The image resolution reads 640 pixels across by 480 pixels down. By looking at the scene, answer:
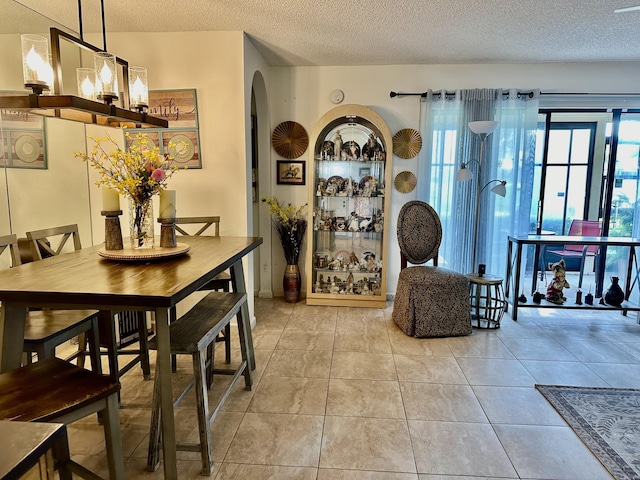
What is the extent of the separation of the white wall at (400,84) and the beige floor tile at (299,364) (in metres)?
1.66

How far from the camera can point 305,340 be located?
10.7ft

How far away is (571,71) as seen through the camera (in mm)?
4027

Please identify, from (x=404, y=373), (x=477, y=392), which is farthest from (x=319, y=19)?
(x=477, y=392)

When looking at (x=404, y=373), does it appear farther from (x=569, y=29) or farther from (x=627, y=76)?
(x=627, y=76)

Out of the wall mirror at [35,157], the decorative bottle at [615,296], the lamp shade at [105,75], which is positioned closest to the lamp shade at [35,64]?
the lamp shade at [105,75]

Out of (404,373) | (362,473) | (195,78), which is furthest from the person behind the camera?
(195,78)

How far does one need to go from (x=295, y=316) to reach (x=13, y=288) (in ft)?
8.65

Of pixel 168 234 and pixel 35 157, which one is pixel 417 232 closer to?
pixel 168 234

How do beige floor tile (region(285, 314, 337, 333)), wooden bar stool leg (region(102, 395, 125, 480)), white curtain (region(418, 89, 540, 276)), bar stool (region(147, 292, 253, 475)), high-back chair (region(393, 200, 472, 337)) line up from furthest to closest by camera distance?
white curtain (region(418, 89, 540, 276)), beige floor tile (region(285, 314, 337, 333)), high-back chair (region(393, 200, 472, 337)), bar stool (region(147, 292, 253, 475)), wooden bar stool leg (region(102, 395, 125, 480))

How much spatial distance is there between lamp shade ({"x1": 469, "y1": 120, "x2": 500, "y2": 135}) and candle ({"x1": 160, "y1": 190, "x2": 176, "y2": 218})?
2.82 meters

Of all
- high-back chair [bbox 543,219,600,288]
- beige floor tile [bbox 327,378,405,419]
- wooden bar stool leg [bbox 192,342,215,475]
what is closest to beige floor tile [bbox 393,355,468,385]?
beige floor tile [bbox 327,378,405,419]

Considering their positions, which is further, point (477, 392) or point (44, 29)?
point (44, 29)

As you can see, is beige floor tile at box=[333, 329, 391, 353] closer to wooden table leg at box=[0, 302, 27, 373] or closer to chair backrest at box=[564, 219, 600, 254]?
wooden table leg at box=[0, 302, 27, 373]

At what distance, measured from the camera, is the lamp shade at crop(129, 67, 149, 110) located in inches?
81.4
